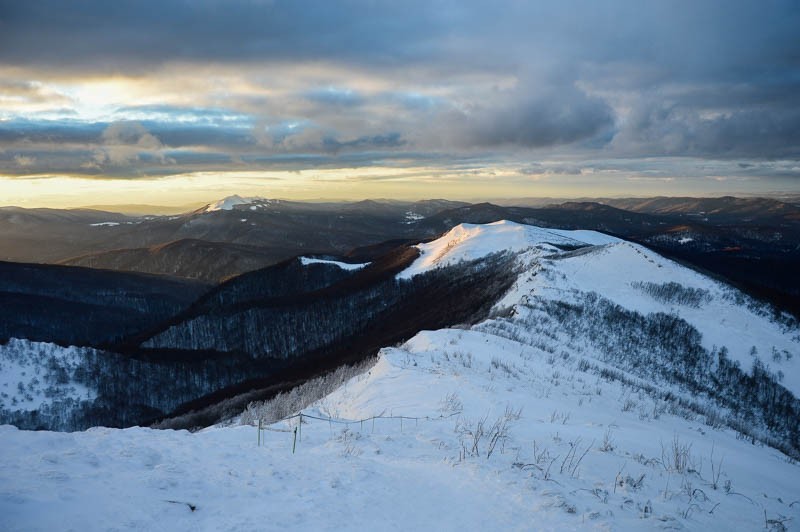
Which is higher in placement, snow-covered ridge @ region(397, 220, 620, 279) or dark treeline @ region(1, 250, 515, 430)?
snow-covered ridge @ region(397, 220, 620, 279)

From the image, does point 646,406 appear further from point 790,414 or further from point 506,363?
point 790,414

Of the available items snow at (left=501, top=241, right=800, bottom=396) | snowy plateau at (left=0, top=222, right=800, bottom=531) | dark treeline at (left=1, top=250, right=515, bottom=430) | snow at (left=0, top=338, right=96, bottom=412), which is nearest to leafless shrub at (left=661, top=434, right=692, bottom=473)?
snowy plateau at (left=0, top=222, right=800, bottom=531)

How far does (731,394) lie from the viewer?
42.7 meters

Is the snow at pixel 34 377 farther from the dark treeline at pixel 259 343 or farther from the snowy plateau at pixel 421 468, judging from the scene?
the snowy plateau at pixel 421 468

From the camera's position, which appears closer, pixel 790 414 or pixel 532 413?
pixel 532 413

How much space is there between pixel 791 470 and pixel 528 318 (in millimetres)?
27596

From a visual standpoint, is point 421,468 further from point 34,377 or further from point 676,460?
point 34,377

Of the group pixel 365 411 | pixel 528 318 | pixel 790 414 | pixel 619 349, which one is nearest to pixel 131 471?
pixel 365 411

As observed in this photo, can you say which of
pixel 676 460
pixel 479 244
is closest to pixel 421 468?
pixel 676 460

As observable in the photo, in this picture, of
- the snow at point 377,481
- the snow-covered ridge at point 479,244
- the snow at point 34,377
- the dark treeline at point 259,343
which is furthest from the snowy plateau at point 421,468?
the snow at point 34,377

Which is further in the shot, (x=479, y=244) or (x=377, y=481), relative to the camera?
(x=479, y=244)

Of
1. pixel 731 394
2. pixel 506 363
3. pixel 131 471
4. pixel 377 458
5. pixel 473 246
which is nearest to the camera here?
pixel 131 471

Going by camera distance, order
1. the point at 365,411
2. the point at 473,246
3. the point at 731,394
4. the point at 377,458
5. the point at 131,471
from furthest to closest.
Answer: the point at 473,246, the point at 731,394, the point at 365,411, the point at 377,458, the point at 131,471

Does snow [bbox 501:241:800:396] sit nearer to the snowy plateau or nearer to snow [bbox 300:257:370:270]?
the snowy plateau
